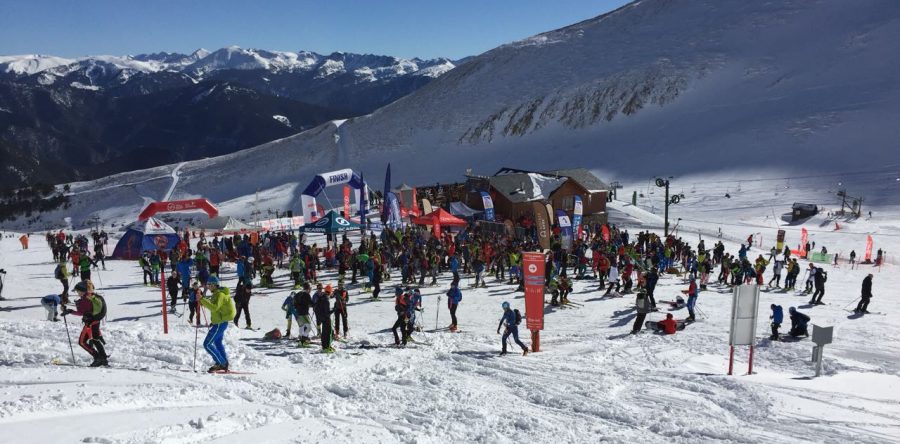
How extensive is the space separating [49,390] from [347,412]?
3.44m

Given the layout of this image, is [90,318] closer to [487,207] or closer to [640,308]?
[640,308]

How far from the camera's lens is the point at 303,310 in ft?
36.6

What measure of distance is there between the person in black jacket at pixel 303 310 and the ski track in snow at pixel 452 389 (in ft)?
0.99

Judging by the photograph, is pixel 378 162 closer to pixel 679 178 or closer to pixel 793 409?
pixel 679 178

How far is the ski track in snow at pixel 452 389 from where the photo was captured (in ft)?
21.3

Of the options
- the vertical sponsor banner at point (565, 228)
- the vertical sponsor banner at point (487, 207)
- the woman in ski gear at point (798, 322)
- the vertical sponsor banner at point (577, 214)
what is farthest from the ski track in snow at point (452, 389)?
the vertical sponsor banner at point (487, 207)

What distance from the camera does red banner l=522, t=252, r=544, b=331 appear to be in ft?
39.3

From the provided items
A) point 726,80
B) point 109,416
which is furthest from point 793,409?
point 726,80

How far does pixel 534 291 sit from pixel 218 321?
20.7ft

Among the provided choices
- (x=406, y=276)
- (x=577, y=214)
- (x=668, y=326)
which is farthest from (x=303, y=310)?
(x=577, y=214)

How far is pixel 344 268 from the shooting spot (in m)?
20.8

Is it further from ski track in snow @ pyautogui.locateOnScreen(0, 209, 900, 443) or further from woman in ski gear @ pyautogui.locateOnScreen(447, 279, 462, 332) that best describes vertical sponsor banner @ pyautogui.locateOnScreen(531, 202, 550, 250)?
woman in ski gear @ pyautogui.locateOnScreen(447, 279, 462, 332)

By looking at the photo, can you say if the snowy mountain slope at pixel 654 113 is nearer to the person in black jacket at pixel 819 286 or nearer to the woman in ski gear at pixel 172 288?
the person in black jacket at pixel 819 286

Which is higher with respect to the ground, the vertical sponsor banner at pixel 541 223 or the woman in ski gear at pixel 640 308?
the vertical sponsor banner at pixel 541 223
